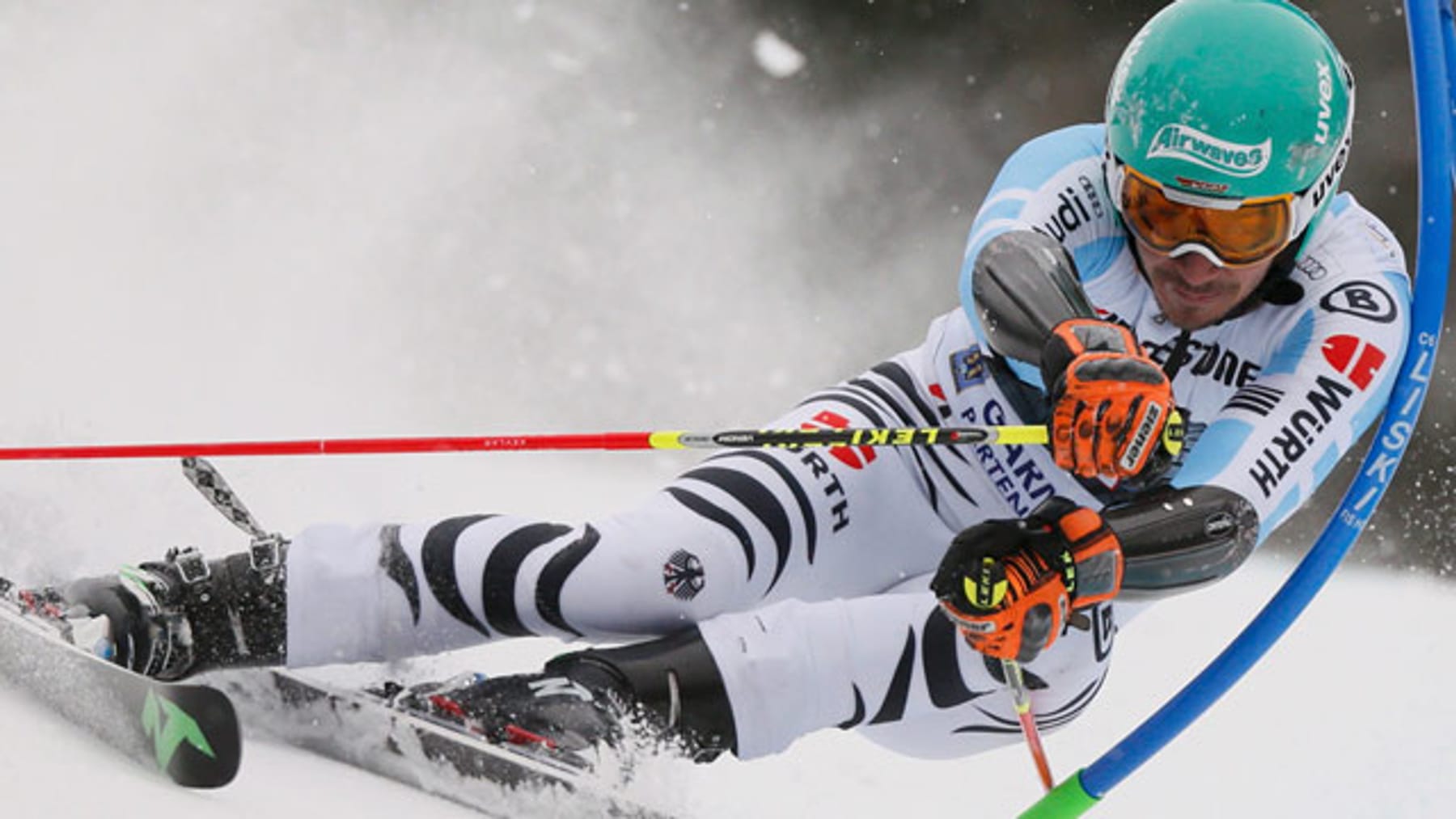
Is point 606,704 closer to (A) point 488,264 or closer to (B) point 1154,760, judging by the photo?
(B) point 1154,760

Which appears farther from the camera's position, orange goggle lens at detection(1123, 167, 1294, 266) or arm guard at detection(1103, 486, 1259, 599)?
orange goggle lens at detection(1123, 167, 1294, 266)

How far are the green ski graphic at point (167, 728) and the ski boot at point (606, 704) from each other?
0.54 m

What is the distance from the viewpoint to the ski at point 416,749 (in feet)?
8.53

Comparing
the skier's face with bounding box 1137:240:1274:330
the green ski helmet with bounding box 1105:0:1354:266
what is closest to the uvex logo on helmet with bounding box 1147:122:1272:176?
the green ski helmet with bounding box 1105:0:1354:266

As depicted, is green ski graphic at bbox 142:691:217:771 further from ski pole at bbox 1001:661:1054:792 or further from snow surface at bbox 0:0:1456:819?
snow surface at bbox 0:0:1456:819

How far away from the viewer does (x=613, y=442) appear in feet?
7.89

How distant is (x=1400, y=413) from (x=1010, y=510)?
2.51 ft

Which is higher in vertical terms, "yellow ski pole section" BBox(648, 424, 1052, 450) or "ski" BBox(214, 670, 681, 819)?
"yellow ski pole section" BBox(648, 424, 1052, 450)

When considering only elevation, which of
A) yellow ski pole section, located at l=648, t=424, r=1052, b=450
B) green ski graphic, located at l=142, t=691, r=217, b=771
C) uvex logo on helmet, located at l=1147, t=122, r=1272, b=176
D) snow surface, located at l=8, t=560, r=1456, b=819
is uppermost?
uvex logo on helmet, located at l=1147, t=122, r=1272, b=176

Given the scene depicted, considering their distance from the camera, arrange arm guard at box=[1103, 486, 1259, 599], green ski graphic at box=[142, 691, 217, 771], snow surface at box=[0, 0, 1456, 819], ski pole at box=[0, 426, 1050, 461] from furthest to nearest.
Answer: snow surface at box=[0, 0, 1456, 819]
ski pole at box=[0, 426, 1050, 461]
arm guard at box=[1103, 486, 1259, 599]
green ski graphic at box=[142, 691, 217, 771]

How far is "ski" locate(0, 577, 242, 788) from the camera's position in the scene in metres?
2.12

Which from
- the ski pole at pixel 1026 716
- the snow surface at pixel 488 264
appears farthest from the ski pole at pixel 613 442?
the snow surface at pixel 488 264

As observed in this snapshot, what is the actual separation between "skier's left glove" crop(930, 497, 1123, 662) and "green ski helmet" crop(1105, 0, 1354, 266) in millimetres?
574

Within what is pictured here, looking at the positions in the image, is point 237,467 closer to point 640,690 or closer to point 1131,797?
point 640,690
